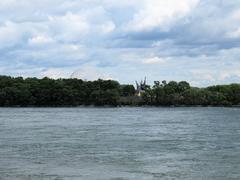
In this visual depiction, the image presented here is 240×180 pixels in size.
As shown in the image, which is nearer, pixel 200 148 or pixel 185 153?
pixel 185 153

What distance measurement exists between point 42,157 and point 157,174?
10.9 m

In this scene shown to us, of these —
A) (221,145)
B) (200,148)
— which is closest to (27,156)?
(200,148)

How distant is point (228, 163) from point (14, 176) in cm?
1432

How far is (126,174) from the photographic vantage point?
3095cm

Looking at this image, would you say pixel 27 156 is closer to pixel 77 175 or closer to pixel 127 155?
pixel 127 155

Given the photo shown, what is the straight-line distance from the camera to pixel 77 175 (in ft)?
99.6

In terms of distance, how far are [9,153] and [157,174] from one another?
1458 cm

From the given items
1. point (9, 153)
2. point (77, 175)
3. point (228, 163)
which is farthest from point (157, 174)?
point (9, 153)

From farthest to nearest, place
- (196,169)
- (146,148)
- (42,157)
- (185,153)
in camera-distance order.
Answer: (146,148), (185,153), (42,157), (196,169)

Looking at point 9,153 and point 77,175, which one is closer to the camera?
point 77,175

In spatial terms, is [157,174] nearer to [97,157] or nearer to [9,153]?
[97,157]

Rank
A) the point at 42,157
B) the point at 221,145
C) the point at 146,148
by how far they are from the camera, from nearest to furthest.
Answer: the point at 42,157
the point at 146,148
the point at 221,145

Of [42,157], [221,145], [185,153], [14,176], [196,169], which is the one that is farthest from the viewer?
[221,145]

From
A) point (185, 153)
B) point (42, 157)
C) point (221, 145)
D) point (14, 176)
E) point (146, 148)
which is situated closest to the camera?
point (14, 176)
